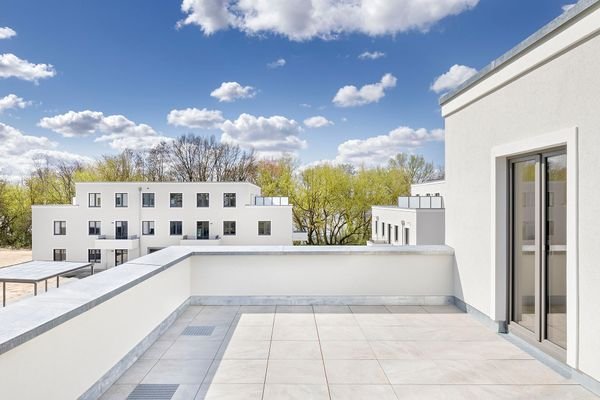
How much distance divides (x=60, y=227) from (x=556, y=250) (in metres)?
36.0

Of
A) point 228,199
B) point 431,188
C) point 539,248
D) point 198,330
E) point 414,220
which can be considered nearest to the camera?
point 539,248

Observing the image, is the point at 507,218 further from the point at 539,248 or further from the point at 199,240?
the point at 199,240

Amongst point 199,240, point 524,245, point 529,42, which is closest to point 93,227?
point 199,240

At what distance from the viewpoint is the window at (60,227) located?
31766 mm

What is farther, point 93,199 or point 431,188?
point 93,199

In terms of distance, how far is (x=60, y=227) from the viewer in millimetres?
31859

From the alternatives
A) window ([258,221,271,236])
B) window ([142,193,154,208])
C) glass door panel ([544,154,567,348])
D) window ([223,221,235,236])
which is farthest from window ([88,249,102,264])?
glass door panel ([544,154,567,348])

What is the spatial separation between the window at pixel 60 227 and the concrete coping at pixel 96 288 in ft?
102

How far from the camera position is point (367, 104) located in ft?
155

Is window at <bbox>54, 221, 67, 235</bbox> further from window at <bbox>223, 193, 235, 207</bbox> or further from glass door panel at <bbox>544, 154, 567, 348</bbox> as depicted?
glass door panel at <bbox>544, 154, 567, 348</bbox>

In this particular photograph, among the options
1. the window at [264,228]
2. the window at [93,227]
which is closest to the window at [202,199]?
the window at [264,228]

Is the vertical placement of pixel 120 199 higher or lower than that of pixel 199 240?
higher

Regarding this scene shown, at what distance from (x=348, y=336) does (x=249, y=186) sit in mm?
27359

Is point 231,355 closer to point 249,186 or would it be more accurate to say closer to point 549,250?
point 549,250
